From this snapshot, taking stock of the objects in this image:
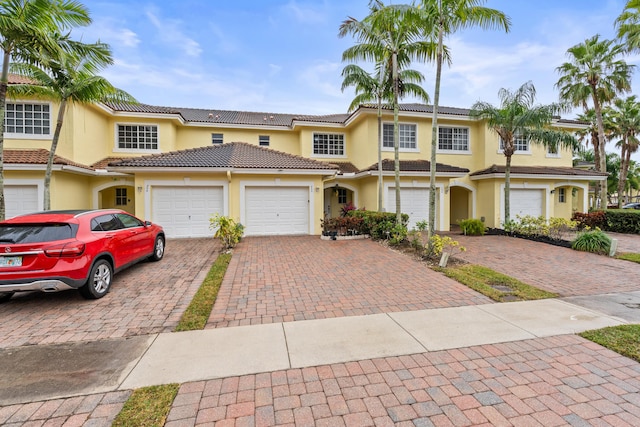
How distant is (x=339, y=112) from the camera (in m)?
24.5

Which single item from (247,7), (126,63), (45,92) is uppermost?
(247,7)

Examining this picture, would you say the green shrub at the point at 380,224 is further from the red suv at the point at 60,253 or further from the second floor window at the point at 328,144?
the red suv at the point at 60,253

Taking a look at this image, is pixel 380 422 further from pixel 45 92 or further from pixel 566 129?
pixel 566 129

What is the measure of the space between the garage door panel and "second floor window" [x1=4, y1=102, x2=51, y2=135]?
609cm

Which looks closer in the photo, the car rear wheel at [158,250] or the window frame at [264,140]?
the car rear wheel at [158,250]

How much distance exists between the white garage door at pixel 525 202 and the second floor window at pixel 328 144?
1069 cm

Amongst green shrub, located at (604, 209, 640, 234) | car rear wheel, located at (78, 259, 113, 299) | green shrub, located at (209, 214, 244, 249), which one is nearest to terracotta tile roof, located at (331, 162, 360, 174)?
green shrub, located at (209, 214, 244, 249)

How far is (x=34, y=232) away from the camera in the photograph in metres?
5.07

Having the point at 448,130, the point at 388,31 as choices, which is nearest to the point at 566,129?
the point at 448,130

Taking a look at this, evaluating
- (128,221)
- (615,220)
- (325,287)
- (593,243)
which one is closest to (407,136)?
(593,243)

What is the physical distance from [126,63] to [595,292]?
625 inches

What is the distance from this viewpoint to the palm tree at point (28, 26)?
675 centimetres

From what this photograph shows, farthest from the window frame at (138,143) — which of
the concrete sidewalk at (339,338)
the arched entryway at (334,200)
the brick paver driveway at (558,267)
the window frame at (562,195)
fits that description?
the window frame at (562,195)

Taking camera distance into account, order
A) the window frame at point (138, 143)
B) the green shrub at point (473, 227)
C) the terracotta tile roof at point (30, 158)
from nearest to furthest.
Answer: the terracotta tile roof at point (30, 158) → the green shrub at point (473, 227) → the window frame at point (138, 143)
